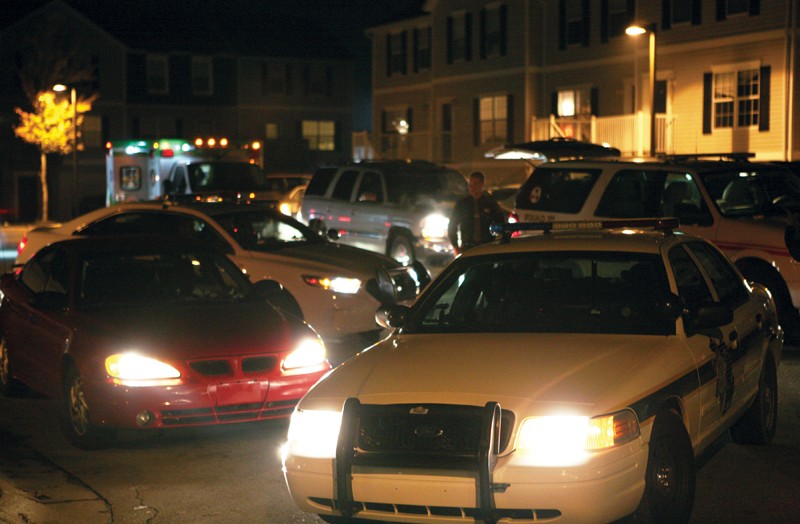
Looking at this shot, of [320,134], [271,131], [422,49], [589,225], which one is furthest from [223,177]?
[320,134]

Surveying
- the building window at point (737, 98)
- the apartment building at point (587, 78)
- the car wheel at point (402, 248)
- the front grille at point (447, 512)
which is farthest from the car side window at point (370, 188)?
the front grille at point (447, 512)

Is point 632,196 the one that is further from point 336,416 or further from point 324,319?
point 336,416

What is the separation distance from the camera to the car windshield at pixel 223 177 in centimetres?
2633

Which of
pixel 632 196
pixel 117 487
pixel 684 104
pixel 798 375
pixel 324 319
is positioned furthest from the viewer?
pixel 684 104

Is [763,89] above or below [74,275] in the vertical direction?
above

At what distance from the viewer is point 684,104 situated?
32.1m

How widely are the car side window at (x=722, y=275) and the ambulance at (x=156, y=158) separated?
19742 millimetres

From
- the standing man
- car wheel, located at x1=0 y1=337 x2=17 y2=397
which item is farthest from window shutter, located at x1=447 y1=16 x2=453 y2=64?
car wheel, located at x1=0 y1=337 x2=17 y2=397

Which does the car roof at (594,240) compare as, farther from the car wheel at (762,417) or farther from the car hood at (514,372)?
the car wheel at (762,417)

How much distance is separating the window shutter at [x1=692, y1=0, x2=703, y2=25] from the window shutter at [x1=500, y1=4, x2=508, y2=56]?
887 cm

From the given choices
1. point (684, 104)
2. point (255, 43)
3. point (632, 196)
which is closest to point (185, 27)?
point (255, 43)

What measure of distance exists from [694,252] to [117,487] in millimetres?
3854

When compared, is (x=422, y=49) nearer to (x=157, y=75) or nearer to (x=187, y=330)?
(x=157, y=75)

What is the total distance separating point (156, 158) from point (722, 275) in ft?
72.1
